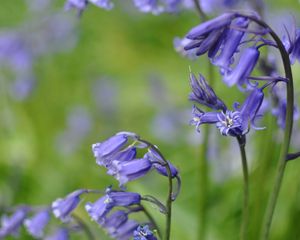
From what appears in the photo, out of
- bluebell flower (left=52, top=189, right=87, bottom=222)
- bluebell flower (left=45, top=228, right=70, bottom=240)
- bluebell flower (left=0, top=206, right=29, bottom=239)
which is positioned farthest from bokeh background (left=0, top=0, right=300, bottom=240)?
bluebell flower (left=52, top=189, right=87, bottom=222)

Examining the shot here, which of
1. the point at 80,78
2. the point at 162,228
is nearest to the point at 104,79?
the point at 80,78

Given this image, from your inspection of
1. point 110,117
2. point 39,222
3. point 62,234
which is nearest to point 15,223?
point 39,222

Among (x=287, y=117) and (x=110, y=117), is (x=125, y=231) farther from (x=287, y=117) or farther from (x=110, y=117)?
(x=110, y=117)

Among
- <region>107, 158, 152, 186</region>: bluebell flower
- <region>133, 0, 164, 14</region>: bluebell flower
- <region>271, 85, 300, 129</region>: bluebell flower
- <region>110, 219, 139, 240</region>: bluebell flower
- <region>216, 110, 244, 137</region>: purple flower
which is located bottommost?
<region>110, 219, 139, 240</region>: bluebell flower

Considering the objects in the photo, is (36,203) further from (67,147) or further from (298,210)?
(298,210)

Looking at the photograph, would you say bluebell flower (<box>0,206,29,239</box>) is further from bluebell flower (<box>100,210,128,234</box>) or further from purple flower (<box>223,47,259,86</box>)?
purple flower (<box>223,47,259,86</box>)
